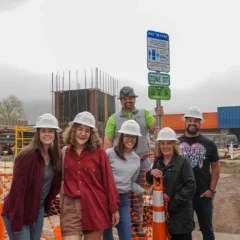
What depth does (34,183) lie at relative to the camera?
9.94ft

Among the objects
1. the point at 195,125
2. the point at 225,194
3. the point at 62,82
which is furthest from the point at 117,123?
the point at 62,82

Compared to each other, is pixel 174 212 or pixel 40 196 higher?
pixel 40 196

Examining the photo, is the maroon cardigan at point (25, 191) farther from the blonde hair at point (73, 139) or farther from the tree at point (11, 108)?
the tree at point (11, 108)

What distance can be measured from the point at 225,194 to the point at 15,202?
26.6 feet

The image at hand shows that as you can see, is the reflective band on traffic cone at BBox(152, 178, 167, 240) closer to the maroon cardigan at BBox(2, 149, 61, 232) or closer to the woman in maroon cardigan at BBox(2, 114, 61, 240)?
the woman in maroon cardigan at BBox(2, 114, 61, 240)

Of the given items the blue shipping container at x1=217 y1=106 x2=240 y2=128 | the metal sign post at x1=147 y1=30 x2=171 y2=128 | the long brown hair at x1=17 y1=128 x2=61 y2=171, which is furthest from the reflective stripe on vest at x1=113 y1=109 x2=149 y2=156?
the blue shipping container at x1=217 y1=106 x2=240 y2=128

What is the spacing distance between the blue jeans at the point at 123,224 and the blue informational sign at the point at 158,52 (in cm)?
217

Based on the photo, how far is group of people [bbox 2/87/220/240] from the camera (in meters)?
3.04

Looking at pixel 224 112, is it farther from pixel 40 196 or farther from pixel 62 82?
pixel 40 196

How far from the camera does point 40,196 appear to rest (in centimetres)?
312

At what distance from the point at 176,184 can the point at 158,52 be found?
89.2 inches

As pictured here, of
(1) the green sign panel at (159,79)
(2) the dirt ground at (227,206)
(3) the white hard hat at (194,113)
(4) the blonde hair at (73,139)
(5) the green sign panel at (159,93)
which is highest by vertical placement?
(1) the green sign panel at (159,79)

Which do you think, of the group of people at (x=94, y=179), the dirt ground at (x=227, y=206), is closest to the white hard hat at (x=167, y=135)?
the group of people at (x=94, y=179)

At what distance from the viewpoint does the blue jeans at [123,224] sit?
3.67 m
